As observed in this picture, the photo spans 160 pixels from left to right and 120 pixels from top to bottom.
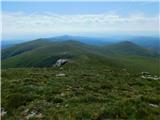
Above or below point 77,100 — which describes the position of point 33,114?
below

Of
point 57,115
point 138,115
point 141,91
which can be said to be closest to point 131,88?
point 141,91

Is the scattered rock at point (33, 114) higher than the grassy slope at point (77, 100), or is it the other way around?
the grassy slope at point (77, 100)

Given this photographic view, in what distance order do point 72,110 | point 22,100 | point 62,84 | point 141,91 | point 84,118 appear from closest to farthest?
point 84,118 < point 72,110 < point 22,100 < point 141,91 < point 62,84

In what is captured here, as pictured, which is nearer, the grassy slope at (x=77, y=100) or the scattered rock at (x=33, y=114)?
the grassy slope at (x=77, y=100)

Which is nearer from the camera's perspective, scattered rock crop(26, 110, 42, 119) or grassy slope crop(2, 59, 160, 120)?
grassy slope crop(2, 59, 160, 120)

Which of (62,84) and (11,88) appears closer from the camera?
(11,88)

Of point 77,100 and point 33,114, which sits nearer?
point 33,114

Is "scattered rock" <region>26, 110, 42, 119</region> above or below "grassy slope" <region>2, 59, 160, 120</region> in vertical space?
below

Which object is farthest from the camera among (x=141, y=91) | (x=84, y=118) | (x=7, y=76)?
(x=7, y=76)

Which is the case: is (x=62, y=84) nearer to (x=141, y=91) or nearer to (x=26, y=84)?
(x=26, y=84)
